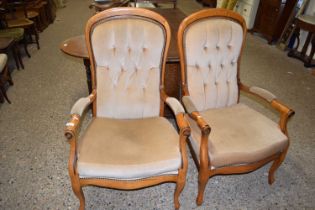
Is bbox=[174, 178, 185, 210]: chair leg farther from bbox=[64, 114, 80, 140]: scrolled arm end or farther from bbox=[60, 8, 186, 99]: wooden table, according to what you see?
bbox=[60, 8, 186, 99]: wooden table

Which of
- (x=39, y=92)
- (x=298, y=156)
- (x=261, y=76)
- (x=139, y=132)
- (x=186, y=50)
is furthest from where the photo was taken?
(x=261, y=76)

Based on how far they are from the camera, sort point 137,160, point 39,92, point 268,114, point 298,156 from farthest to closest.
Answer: point 39,92, point 268,114, point 298,156, point 137,160

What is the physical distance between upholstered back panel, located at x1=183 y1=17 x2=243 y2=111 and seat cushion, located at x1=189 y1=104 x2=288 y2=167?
14 centimetres

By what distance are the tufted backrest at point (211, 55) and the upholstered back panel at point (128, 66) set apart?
0.64 feet

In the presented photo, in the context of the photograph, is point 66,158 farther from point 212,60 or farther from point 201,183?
point 212,60

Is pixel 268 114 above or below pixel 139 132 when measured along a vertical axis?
below

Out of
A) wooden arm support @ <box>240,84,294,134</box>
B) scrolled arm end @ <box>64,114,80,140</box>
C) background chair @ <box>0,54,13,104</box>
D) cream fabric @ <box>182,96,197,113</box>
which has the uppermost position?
wooden arm support @ <box>240,84,294,134</box>

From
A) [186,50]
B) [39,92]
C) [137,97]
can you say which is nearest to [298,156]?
[186,50]

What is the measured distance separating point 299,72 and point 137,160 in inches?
116

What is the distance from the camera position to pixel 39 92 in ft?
8.75

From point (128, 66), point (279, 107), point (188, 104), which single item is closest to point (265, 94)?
point (279, 107)

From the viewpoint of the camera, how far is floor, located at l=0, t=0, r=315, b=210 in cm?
154

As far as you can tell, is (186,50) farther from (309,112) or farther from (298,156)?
(309,112)

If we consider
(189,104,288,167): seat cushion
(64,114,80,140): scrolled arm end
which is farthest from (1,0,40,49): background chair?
(189,104,288,167): seat cushion
